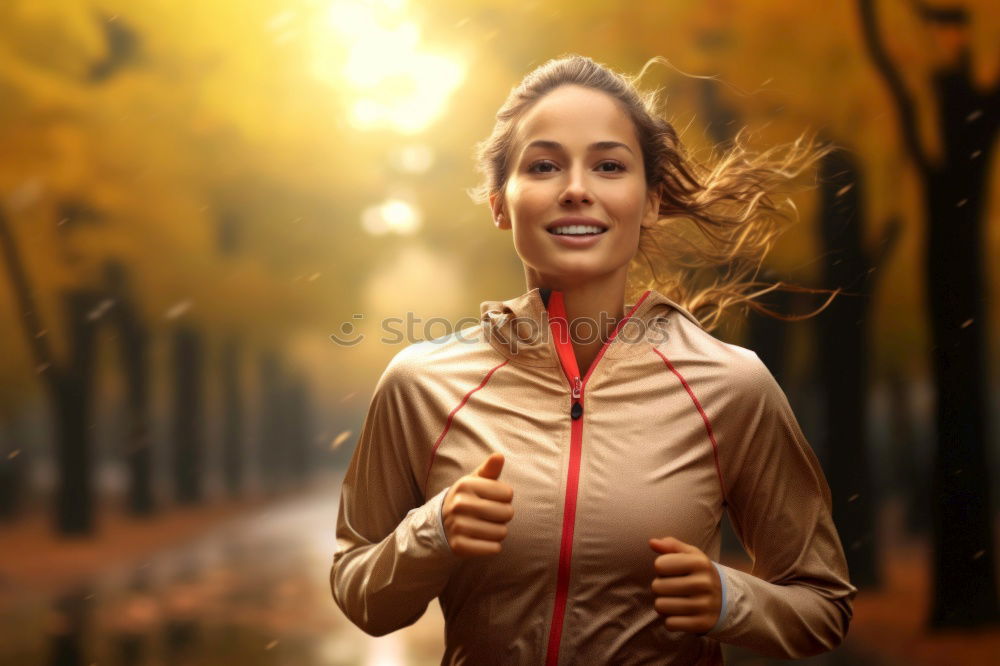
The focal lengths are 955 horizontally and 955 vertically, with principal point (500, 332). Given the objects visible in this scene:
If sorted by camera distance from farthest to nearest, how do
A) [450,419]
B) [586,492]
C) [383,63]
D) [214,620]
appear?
[383,63] → [214,620] → [450,419] → [586,492]

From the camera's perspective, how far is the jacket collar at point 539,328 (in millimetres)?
1640

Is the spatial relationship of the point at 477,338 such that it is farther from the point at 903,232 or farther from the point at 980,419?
the point at 903,232

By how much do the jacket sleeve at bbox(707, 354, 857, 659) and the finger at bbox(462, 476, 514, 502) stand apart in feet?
1.37

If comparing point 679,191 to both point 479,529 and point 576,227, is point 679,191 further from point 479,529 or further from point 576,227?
point 479,529

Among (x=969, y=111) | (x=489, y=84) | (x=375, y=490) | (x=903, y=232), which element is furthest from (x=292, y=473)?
(x=375, y=490)

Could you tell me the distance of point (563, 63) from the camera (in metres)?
1.74

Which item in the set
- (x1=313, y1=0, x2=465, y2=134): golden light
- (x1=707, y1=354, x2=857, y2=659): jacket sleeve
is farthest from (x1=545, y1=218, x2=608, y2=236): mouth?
(x1=313, y1=0, x2=465, y2=134): golden light

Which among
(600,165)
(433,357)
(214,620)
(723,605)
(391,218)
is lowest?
(214,620)

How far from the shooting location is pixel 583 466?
1.53m

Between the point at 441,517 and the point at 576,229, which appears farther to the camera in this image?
the point at 576,229

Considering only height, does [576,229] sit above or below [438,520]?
above

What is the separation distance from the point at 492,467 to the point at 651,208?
2.35 feet

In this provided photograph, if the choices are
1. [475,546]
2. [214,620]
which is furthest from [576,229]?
[214,620]

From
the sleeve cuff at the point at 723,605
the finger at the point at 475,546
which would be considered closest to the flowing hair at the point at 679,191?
the sleeve cuff at the point at 723,605
